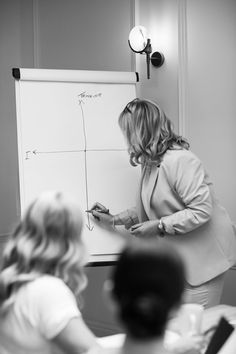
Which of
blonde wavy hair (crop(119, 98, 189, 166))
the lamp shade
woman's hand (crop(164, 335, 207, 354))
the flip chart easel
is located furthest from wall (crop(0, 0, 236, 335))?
woman's hand (crop(164, 335, 207, 354))

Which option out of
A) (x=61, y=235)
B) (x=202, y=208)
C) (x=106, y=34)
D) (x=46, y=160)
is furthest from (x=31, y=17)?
(x=61, y=235)

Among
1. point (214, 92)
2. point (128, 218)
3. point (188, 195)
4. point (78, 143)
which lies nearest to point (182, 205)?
point (188, 195)

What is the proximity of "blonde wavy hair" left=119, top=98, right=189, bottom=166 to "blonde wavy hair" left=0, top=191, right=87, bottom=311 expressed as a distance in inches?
47.1

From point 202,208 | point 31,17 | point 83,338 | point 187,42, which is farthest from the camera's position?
point 31,17

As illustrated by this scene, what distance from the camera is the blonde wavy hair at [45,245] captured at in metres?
1.09

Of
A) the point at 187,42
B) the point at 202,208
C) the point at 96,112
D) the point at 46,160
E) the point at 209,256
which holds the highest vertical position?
Answer: the point at 187,42

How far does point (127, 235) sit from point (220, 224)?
605 millimetres

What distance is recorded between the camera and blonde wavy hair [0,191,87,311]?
42.9 inches

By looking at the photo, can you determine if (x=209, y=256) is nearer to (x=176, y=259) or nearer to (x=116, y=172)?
(x=116, y=172)

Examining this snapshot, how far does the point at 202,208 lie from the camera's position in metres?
2.22

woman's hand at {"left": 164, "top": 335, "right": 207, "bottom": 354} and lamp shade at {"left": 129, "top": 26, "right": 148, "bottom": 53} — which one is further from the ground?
lamp shade at {"left": 129, "top": 26, "right": 148, "bottom": 53}

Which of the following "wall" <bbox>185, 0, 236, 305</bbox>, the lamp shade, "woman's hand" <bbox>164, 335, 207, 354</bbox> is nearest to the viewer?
"woman's hand" <bbox>164, 335, 207, 354</bbox>

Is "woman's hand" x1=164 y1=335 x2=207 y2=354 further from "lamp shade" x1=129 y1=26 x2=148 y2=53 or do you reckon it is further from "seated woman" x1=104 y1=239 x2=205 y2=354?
"lamp shade" x1=129 y1=26 x2=148 y2=53

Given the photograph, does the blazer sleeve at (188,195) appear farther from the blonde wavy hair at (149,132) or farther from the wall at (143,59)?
the wall at (143,59)
